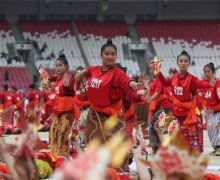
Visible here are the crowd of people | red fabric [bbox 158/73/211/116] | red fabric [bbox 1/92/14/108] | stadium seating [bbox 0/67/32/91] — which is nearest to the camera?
the crowd of people

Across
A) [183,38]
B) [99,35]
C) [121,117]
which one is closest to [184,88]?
[121,117]

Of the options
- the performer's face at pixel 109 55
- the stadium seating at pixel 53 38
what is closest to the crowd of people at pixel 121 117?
the performer's face at pixel 109 55

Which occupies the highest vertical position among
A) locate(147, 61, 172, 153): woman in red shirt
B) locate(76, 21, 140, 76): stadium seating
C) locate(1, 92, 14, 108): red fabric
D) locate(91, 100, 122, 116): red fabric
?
locate(76, 21, 140, 76): stadium seating

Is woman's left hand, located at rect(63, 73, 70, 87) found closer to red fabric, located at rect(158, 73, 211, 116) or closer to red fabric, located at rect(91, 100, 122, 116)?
red fabric, located at rect(158, 73, 211, 116)

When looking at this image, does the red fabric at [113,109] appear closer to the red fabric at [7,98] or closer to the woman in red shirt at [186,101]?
the woman in red shirt at [186,101]

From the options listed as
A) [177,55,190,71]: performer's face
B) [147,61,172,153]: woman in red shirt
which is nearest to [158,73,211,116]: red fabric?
[177,55,190,71]: performer's face

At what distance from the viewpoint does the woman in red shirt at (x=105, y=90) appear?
18.4 feet

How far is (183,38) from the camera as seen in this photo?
29.4 meters

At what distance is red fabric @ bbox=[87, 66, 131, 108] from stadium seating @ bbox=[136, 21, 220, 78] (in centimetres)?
2190

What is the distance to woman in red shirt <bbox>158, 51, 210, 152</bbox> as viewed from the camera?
7848 mm

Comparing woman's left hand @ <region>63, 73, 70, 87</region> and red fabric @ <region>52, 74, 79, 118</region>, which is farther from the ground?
woman's left hand @ <region>63, 73, 70, 87</region>

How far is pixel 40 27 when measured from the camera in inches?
1121

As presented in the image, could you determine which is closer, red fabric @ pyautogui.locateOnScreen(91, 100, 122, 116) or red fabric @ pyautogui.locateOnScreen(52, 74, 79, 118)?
red fabric @ pyautogui.locateOnScreen(91, 100, 122, 116)

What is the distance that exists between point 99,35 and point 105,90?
23.1 m
